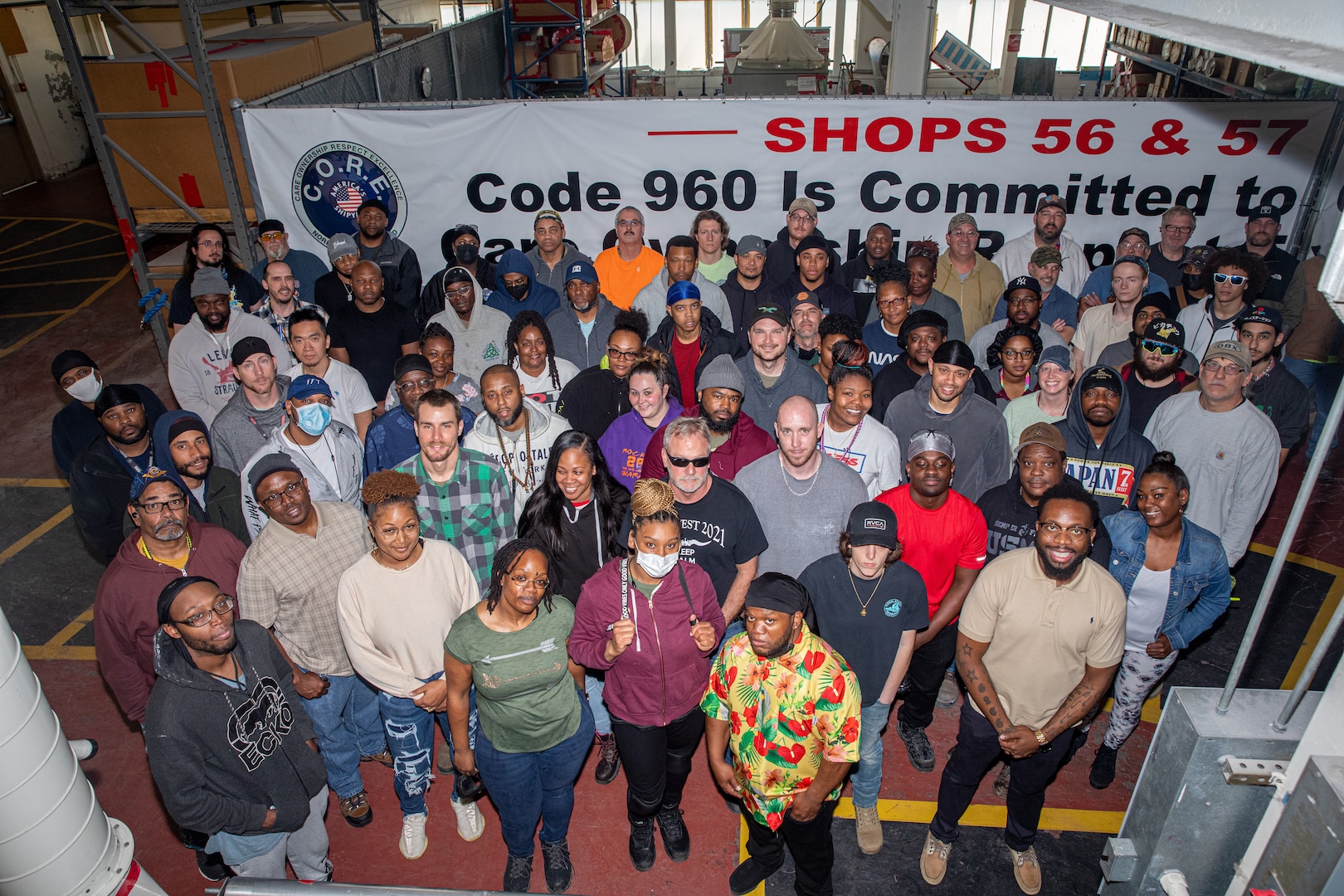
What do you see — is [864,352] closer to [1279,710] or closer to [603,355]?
[603,355]

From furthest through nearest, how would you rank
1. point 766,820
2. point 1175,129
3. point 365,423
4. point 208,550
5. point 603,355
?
1. point 1175,129
2. point 603,355
3. point 365,423
4. point 208,550
5. point 766,820

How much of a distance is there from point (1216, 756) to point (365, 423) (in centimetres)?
522

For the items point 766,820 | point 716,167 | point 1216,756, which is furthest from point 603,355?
point 1216,756

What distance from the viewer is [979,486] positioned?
5039mm

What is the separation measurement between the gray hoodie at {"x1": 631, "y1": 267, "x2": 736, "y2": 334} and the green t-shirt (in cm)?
345

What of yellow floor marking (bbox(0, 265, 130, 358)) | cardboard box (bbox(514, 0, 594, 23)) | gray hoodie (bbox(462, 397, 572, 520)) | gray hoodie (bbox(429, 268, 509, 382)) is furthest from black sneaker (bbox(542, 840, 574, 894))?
cardboard box (bbox(514, 0, 594, 23))

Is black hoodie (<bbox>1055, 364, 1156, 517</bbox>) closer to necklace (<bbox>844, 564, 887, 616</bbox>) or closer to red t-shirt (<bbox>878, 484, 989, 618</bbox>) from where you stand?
red t-shirt (<bbox>878, 484, 989, 618</bbox>)

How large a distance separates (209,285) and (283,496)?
2927mm

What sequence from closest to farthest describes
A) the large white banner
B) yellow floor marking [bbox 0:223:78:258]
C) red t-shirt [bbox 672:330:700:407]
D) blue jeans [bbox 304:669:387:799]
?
1. blue jeans [bbox 304:669:387:799]
2. red t-shirt [bbox 672:330:700:407]
3. the large white banner
4. yellow floor marking [bbox 0:223:78:258]

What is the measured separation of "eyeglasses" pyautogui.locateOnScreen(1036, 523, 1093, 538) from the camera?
11.8ft

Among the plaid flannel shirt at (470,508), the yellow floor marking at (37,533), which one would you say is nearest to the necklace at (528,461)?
the plaid flannel shirt at (470,508)

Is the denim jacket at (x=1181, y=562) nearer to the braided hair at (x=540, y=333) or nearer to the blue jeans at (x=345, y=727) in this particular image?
the braided hair at (x=540, y=333)

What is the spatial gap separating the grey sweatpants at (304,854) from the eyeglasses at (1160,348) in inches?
213

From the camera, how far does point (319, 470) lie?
4941 millimetres
